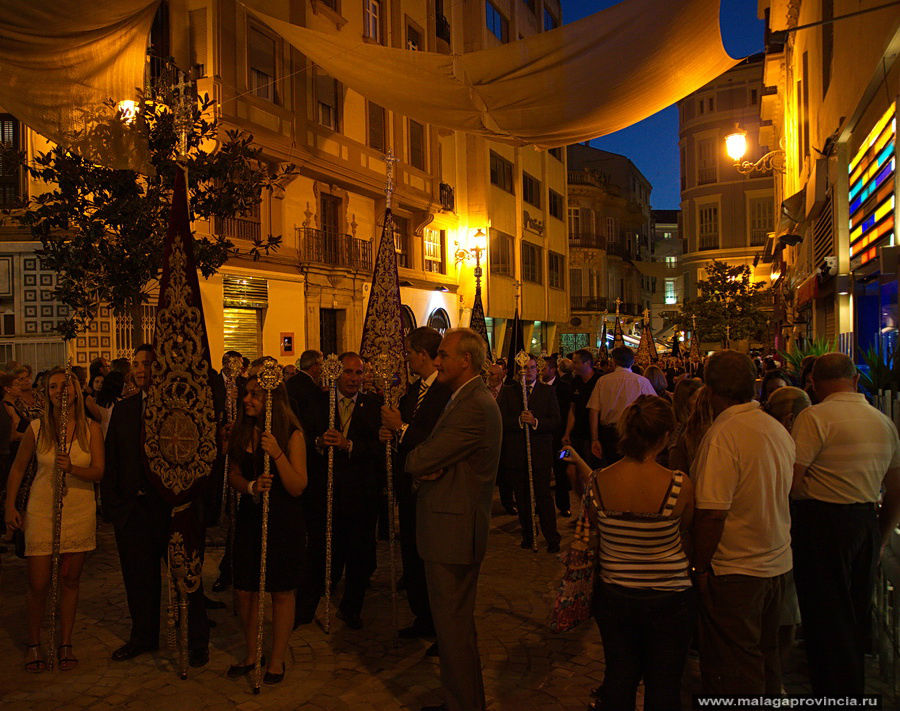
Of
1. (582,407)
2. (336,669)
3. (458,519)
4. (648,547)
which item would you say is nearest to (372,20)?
(582,407)

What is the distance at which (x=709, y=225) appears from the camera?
48.9 meters

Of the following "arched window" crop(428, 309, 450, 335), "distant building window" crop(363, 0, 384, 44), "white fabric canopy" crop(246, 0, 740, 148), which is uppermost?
"distant building window" crop(363, 0, 384, 44)

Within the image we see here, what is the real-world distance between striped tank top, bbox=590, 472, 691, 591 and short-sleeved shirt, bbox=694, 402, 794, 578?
0.30m

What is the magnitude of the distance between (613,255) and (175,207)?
4948cm

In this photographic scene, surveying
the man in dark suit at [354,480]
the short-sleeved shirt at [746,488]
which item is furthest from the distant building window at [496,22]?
the short-sleeved shirt at [746,488]

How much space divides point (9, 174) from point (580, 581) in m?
15.6

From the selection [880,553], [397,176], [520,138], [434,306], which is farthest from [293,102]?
[880,553]

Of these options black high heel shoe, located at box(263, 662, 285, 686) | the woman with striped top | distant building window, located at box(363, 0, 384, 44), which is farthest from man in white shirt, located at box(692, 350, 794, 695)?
distant building window, located at box(363, 0, 384, 44)

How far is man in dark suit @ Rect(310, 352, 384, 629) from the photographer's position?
630 centimetres

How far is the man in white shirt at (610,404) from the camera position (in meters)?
8.95

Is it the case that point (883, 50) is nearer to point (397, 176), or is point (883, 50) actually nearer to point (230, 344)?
point (230, 344)

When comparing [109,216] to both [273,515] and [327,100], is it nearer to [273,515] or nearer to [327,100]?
[273,515]

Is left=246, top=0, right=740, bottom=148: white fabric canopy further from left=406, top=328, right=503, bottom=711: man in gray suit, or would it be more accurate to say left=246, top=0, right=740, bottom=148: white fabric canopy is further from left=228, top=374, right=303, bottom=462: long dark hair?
left=228, top=374, right=303, bottom=462: long dark hair

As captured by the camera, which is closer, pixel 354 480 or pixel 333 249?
pixel 354 480
